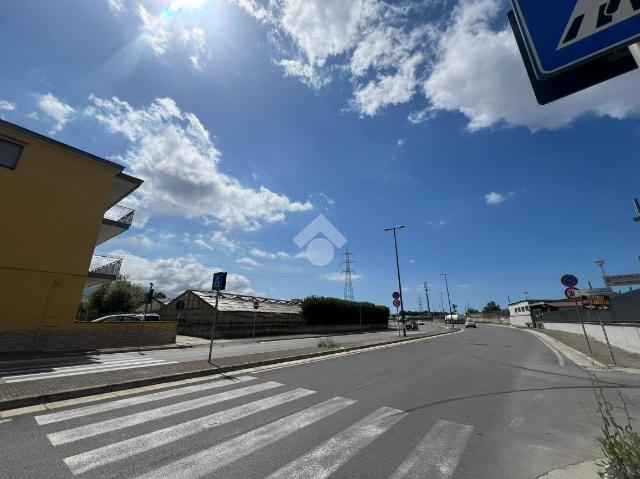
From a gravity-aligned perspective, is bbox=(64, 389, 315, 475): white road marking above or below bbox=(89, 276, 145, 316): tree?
below

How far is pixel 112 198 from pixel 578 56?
26448 millimetres

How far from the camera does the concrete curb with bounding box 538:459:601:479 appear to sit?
346 cm

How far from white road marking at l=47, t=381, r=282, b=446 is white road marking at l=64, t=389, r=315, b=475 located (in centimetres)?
60

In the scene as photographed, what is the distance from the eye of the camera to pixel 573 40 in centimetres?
182

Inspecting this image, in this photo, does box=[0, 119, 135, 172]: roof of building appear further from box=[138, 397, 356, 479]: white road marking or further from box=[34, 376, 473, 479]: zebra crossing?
box=[138, 397, 356, 479]: white road marking

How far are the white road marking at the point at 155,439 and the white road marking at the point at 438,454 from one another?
2850 millimetres

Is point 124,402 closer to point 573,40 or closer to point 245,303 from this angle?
point 573,40

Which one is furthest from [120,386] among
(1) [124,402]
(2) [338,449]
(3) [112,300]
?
(3) [112,300]

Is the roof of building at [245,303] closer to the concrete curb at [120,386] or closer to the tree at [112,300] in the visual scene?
the tree at [112,300]

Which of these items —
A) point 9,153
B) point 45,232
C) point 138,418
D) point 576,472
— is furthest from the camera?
point 45,232

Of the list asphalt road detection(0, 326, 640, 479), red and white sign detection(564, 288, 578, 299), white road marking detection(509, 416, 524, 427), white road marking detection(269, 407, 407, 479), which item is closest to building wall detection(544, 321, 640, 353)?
red and white sign detection(564, 288, 578, 299)

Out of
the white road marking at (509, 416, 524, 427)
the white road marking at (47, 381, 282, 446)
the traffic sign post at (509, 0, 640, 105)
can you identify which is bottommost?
the white road marking at (509, 416, 524, 427)

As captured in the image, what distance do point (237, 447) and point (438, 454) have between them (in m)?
2.66

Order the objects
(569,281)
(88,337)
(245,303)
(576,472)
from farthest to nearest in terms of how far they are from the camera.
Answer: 1. (245,303)
2. (88,337)
3. (569,281)
4. (576,472)
